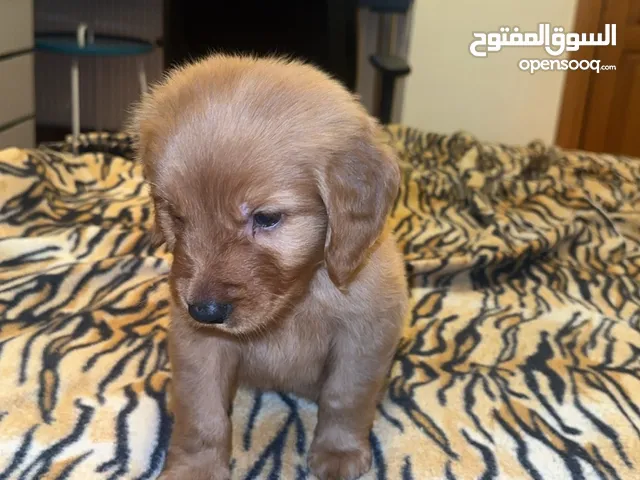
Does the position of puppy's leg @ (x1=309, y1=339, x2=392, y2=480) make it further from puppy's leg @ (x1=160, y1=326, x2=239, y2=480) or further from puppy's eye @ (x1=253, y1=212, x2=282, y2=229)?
puppy's eye @ (x1=253, y1=212, x2=282, y2=229)

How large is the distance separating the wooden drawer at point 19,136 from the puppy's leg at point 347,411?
312cm

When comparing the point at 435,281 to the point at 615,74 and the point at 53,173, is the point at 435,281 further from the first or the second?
the point at 615,74

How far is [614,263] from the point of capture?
2705 millimetres

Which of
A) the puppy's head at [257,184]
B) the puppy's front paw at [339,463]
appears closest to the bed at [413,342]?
the puppy's front paw at [339,463]

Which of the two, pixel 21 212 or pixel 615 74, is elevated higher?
pixel 615 74

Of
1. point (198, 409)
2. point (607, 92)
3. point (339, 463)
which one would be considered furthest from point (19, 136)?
point (607, 92)

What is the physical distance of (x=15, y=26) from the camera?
3.87 meters

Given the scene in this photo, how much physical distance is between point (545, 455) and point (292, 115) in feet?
3.01

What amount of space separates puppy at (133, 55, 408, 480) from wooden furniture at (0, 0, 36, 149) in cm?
280

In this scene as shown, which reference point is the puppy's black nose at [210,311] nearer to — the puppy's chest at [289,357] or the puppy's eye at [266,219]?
the puppy's eye at [266,219]

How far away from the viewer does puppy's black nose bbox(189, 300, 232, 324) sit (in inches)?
45.1

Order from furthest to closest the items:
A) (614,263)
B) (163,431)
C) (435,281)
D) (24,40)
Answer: (24,40) → (614,263) → (435,281) → (163,431)

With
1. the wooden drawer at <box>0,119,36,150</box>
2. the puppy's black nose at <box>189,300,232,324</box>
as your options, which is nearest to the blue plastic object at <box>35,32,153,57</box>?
the wooden drawer at <box>0,119,36,150</box>

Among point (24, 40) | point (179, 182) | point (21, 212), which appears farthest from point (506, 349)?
point (24, 40)
